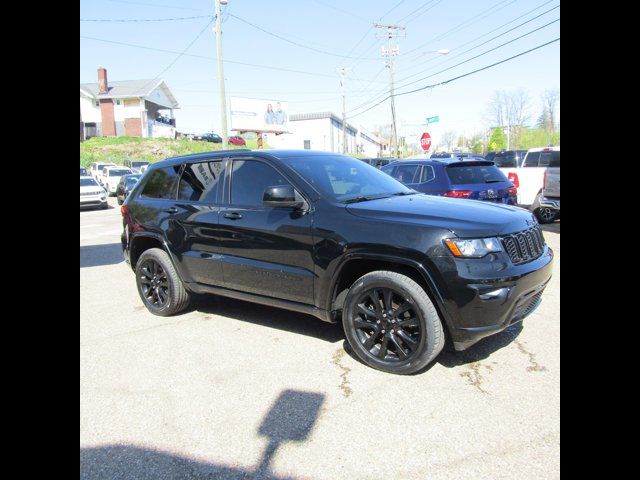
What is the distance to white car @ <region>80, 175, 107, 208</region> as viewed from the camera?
2012 centimetres

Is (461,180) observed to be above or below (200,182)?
above

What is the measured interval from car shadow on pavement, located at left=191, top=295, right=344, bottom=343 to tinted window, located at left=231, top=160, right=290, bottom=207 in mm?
1331

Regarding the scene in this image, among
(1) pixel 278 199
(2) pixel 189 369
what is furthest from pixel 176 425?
(1) pixel 278 199

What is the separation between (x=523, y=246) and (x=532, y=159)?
13.7 metres

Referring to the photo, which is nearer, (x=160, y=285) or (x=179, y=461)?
(x=179, y=461)

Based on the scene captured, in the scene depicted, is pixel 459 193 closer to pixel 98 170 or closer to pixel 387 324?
pixel 387 324

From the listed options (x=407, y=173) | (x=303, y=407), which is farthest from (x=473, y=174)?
(x=303, y=407)

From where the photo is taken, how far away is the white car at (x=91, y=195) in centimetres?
2012

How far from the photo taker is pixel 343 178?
457 centimetres

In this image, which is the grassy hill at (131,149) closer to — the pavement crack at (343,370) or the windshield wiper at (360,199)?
the windshield wiper at (360,199)
